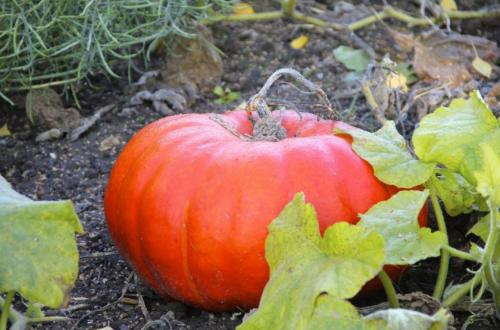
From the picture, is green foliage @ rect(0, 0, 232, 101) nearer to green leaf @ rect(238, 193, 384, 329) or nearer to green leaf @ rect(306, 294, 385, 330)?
green leaf @ rect(238, 193, 384, 329)

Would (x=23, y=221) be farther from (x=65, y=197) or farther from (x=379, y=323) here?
(x=65, y=197)

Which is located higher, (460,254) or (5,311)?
(460,254)

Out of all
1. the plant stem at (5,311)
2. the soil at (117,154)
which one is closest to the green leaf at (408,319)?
the soil at (117,154)

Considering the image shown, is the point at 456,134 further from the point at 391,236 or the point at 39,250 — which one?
the point at 39,250

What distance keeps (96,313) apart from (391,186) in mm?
672

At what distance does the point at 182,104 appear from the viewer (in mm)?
2986

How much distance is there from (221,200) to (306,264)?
28 centimetres

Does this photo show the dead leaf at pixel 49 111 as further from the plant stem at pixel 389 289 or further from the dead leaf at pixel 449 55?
the plant stem at pixel 389 289

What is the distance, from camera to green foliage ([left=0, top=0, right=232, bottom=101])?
2.68 meters

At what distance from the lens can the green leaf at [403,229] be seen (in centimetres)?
166

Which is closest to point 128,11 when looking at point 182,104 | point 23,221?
point 182,104

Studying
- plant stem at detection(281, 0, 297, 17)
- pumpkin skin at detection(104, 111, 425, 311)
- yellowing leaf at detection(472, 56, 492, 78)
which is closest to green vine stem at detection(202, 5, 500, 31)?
plant stem at detection(281, 0, 297, 17)

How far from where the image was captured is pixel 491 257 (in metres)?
1.66

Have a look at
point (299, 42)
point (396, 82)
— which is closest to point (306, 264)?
point (396, 82)
